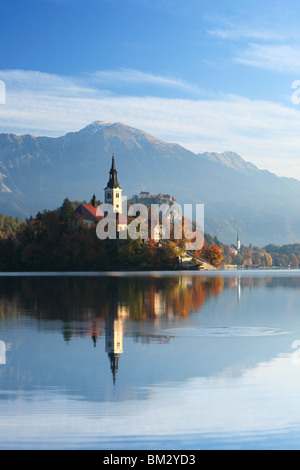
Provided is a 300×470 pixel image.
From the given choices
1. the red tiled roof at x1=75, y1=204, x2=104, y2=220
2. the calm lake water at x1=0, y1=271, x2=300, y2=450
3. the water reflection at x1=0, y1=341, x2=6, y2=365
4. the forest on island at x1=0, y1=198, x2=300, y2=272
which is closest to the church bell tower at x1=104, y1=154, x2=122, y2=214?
the red tiled roof at x1=75, y1=204, x2=104, y2=220

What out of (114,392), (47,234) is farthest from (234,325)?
(47,234)

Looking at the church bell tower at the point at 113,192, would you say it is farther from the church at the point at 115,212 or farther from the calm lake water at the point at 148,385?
the calm lake water at the point at 148,385

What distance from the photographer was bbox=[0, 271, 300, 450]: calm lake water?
9.28 metres

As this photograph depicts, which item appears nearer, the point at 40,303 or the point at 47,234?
the point at 40,303

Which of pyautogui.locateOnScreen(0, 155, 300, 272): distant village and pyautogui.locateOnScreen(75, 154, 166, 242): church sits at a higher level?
pyautogui.locateOnScreen(75, 154, 166, 242): church

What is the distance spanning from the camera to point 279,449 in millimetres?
8789

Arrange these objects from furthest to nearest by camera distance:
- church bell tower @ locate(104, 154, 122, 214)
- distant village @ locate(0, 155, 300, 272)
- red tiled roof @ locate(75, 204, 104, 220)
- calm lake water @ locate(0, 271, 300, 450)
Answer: church bell tower @ locate(104, 154, 122, 214) → red tiled roof @ locate(75, 204, 104, 220) → distant village @ locate(0, 155, 300, 272) → calm lake water @ locate(0, 271, 300, 450)

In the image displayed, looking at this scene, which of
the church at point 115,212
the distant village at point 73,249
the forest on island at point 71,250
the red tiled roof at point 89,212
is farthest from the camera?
the red tiled roof at point 89,212

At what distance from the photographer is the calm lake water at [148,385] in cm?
928

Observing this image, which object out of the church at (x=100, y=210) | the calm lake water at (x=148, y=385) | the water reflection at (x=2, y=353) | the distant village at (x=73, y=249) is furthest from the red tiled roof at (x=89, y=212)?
the water reflection at (x=2, y=353)

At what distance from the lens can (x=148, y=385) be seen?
12.4m

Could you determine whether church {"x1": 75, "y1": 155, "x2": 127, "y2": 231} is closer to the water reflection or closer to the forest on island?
the forest on island
